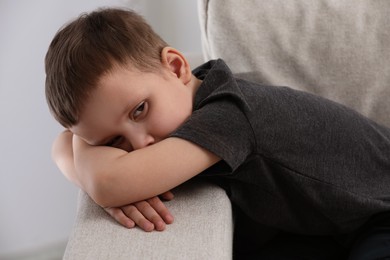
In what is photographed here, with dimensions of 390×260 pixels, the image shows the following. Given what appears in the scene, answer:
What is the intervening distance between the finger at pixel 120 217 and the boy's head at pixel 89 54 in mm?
177

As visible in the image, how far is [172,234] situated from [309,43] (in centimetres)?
66

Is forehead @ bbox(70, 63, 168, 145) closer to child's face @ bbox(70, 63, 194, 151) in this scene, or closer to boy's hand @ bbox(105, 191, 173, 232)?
child's face @ bbox(70, 63, 194, 151)

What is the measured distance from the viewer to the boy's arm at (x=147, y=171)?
104cm

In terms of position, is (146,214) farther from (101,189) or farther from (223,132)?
(223,132)

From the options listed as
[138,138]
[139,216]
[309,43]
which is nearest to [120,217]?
[139,216]

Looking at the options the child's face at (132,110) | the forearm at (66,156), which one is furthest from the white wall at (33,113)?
the child's face at (132,110)

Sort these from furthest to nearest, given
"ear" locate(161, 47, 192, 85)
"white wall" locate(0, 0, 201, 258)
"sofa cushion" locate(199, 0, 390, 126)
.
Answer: "white wall" locate(0, 0, 201, 258), "sofa cushion" locate(199, 0, 390, 126), "ear" locate(161, 47, 192, 85)

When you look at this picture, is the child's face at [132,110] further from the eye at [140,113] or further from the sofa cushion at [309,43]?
the sofa cushion at [309,43]

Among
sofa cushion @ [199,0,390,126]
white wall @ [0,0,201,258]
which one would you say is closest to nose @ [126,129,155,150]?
sofa cushion @ [199,0,390,126]

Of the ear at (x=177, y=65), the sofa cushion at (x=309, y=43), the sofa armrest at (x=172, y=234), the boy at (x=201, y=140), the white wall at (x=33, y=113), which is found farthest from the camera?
the white wall at (x=33, y=113)

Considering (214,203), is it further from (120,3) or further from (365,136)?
(120,3)

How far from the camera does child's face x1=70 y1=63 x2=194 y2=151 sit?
1070mm

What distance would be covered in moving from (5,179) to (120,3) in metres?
0.69

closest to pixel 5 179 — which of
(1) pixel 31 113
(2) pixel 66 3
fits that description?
(1) pixel 31 113
